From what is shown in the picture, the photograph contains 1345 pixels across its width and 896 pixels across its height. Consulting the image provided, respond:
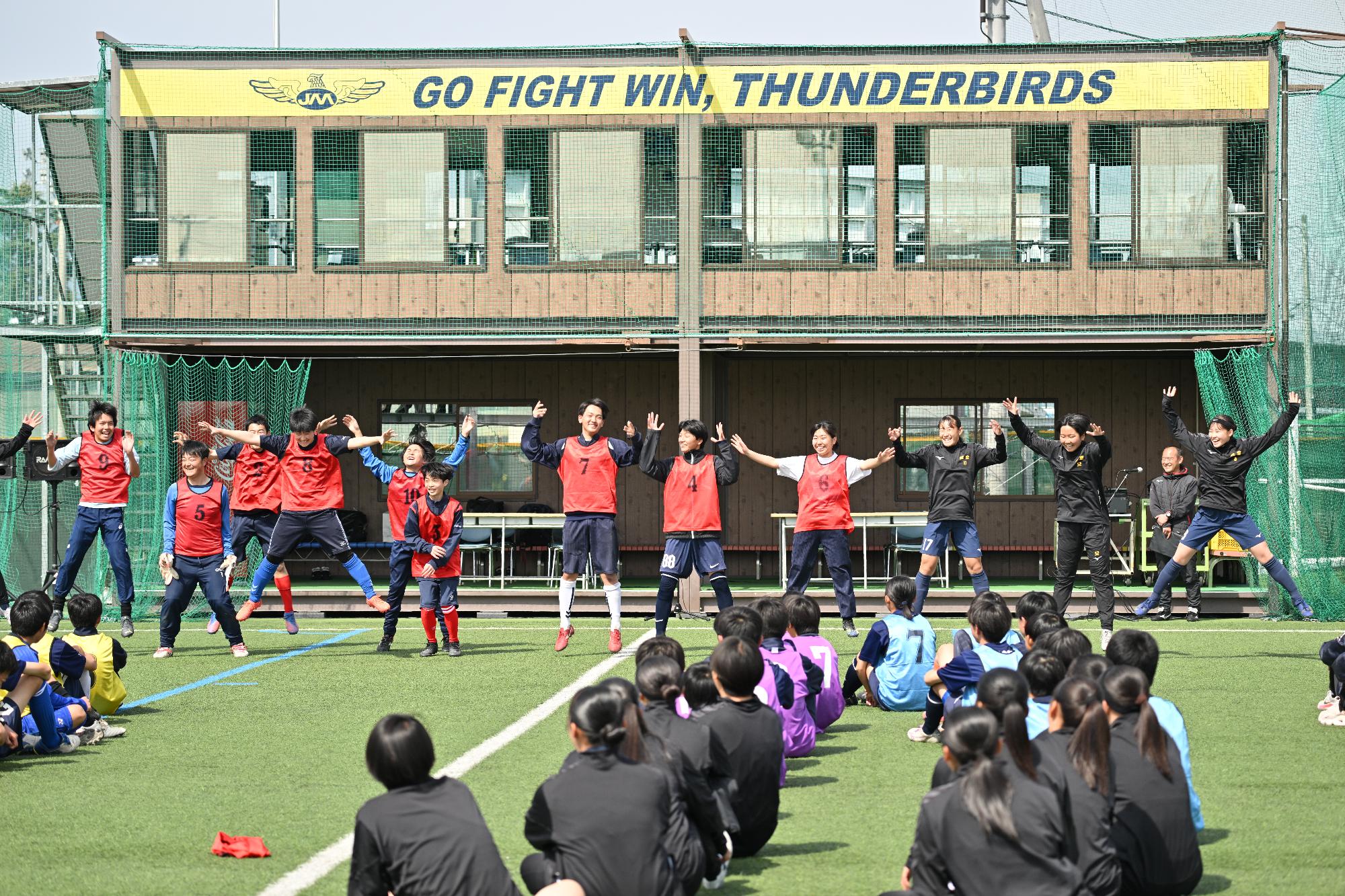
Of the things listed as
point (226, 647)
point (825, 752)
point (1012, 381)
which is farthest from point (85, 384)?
point (825, 752)

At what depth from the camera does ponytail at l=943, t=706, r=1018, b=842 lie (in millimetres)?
4480

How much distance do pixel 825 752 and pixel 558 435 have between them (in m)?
13.5

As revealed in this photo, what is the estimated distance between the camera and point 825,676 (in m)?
9.21

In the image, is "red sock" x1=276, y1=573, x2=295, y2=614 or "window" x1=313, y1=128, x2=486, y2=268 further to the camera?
"window" x1=313, y1=128, x2=486, y2=268

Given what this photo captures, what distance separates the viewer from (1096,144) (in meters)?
18.5

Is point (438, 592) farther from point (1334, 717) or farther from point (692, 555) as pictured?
point (1334, 717)

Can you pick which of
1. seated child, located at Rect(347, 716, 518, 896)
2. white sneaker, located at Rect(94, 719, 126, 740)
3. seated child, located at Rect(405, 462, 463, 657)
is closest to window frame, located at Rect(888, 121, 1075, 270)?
seated child, located at Rect(405, 462, 463, 657)

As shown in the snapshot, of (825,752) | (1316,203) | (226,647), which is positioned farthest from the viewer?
(1316,203)

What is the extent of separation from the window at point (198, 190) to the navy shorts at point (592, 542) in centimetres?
756

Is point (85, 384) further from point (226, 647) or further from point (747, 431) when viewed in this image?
point (747, 431)

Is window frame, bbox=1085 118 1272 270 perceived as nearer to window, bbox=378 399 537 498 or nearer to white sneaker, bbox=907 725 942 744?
window, bbox=378 399 537 498

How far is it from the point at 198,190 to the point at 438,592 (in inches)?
324

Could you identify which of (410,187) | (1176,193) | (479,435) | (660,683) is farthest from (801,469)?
(660,683)

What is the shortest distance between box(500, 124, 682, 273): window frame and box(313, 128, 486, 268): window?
45cm
